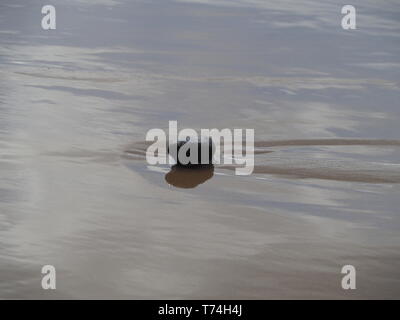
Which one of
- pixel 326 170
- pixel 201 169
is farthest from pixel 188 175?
pixel 326 170

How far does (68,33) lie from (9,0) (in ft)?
5.88

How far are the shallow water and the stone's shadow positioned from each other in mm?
13

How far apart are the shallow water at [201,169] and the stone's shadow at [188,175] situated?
0.04ft

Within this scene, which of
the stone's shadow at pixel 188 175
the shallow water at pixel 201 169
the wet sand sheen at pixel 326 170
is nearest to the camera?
the shallow water at pixel 201 169

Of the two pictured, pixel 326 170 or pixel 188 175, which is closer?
pixel 188 175

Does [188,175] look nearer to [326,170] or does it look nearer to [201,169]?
[201,169]

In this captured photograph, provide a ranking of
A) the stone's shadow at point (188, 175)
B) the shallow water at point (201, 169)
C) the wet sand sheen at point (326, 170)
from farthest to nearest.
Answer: the wet sand sheen at point (326, 170) < the stone's shadow at point (188, 175) < the shallow water at point (201, 169)

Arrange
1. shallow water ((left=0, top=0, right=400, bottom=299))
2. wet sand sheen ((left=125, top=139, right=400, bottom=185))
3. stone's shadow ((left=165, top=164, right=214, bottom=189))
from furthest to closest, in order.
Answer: wet sand sheen ((left=125, top=139, right=400, bottom=185)), stone's shadow ((left=165, top=164, right=214, bottom=189)), shallow water ((left=0, top=0, right=400, bottom=299))

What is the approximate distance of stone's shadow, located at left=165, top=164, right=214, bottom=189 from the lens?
4.78m

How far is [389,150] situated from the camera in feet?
18.2

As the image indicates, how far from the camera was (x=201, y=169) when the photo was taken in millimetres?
4988

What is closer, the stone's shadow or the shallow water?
the shallow water

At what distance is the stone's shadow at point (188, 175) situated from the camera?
4.78m

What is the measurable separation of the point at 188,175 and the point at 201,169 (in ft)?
0.43
